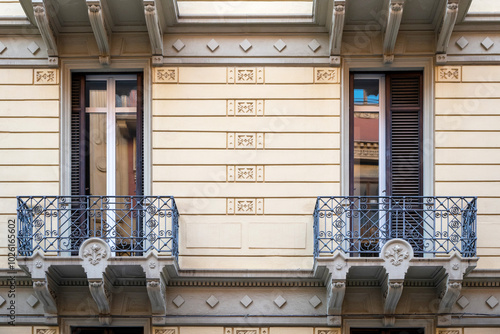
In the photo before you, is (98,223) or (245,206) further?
(98,223)

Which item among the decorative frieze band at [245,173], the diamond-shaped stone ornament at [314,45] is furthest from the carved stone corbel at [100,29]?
the diamond-shaped stone ornament at [314,45]

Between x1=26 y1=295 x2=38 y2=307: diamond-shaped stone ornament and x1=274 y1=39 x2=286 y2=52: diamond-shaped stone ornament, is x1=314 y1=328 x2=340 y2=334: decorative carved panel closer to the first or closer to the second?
x1=26 y1=295 x2=38 y2=307: diamond-shaped stone ornament

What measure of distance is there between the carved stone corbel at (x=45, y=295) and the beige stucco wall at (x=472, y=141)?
696 centimetres

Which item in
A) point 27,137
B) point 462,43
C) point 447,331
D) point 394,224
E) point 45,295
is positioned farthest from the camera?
point 462,43

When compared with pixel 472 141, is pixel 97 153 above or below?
below

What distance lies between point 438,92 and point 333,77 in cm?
191

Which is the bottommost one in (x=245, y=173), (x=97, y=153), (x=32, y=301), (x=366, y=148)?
(x=32, y=301)

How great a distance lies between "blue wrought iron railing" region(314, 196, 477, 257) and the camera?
1411 cm

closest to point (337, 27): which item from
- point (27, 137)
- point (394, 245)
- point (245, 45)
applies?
point (245, 45)

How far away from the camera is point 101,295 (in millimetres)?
14062

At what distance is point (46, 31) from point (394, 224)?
7.12 meters

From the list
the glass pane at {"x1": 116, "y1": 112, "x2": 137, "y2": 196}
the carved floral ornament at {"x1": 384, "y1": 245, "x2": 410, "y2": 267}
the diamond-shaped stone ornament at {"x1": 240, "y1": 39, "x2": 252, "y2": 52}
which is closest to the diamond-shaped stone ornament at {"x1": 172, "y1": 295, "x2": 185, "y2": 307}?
the glass pane at {"x1": 116, "y1": 112, "x2": 137, "y2": 196}

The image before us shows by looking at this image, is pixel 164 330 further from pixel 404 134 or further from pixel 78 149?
pixel 404 134

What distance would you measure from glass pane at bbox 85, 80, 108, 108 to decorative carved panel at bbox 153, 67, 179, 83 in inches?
43.2
